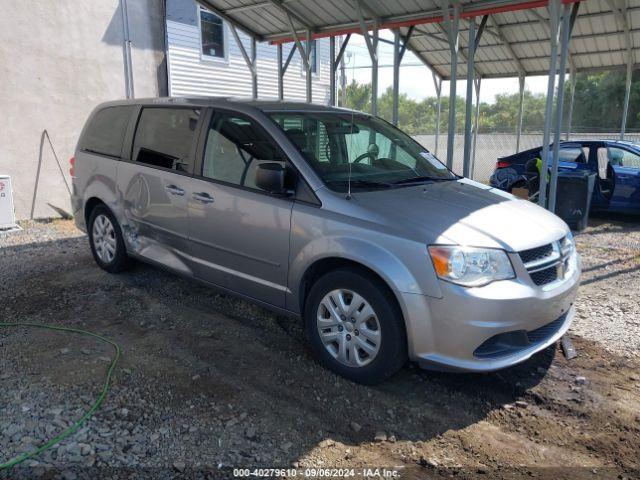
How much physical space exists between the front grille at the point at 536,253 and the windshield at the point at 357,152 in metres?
1.11

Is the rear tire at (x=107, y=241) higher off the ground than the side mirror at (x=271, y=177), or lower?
lower

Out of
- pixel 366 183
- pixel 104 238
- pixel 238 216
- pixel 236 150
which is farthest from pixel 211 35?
pixel 366 183

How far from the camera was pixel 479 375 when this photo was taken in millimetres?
3730

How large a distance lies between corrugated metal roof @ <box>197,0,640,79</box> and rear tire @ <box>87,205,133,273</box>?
5.00m

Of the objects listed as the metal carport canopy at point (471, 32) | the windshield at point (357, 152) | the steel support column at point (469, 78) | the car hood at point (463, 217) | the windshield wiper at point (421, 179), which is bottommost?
the car hood at point (463, 217)

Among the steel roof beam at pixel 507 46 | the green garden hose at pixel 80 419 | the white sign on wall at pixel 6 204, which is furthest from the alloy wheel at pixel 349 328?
the steel roof beam at pixel 507 46

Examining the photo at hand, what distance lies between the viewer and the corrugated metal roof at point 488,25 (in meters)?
8.30

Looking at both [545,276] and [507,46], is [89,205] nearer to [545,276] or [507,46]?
[545,276]

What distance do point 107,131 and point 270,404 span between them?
3716 mm

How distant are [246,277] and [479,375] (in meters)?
1.87

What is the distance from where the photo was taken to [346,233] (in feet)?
11.3

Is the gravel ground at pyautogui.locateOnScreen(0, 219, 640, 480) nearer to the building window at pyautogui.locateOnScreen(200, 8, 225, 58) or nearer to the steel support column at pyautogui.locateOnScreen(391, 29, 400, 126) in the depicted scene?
the steel support column at pyautogui.locateOnScreen(391, 29, 400, 126)

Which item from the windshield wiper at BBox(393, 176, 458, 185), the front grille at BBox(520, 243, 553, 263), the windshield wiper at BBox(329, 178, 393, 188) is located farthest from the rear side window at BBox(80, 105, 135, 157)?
the front grille at BBox(520, 243, 553, 263)

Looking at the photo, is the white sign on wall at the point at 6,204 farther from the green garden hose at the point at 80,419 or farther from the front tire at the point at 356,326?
the front tire at the point at 356,326
